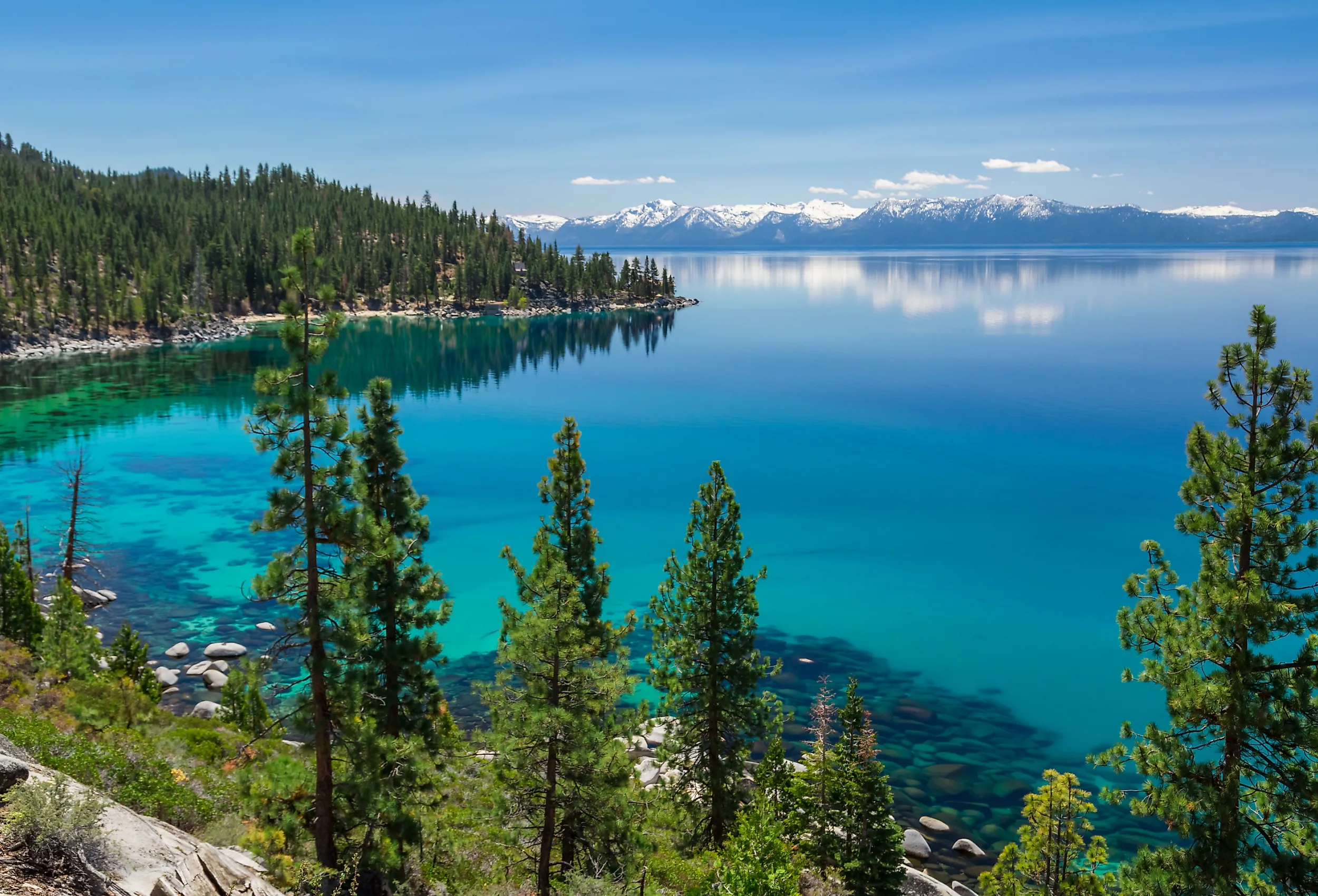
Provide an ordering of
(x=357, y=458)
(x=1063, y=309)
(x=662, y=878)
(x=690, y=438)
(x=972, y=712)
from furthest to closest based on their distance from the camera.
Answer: (x=1063, y=309) → (x=690, y=438) → (x=972, y=712) → (x=662, y=878) → (x=357, y=458)

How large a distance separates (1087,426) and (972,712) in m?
58.2

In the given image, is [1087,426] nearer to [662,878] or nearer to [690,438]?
[690,438]

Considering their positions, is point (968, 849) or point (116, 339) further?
point (116, 339)

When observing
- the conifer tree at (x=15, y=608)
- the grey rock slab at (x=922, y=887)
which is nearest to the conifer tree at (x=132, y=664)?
the conifer tree at (x=15, y=608)

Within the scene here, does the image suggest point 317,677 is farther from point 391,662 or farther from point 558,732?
point 558,732

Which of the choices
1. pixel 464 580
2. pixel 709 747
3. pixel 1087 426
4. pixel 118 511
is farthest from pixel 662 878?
pixel 1087 426

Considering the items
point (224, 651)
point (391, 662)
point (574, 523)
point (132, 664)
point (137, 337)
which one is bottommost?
point (224, 651)

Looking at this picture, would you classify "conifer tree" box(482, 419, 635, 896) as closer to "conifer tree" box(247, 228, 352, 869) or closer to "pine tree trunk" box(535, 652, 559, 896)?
"pine tree trunk" box(535, 652, 559, 896)

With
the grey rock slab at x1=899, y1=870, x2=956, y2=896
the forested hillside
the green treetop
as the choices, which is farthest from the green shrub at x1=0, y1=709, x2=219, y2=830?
the forested hillside

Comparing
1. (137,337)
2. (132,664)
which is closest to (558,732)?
(132,664)

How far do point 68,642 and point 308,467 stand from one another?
693 inches

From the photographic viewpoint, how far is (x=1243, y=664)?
14.6 m

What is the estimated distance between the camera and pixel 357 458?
68.8ft

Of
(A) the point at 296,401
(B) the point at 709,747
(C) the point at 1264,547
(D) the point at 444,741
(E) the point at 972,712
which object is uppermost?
(A) the point at 296,401
